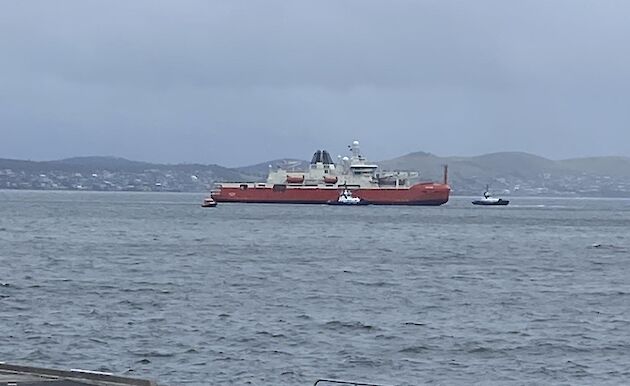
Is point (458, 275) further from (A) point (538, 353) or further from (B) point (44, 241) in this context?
(B) point (44, 241)

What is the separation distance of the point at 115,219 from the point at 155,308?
76014 mm

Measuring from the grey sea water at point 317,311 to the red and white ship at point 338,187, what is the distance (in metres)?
73.4

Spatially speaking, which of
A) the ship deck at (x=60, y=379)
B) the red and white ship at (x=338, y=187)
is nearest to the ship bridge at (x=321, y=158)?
the red and white ship at (x=338, y=187)

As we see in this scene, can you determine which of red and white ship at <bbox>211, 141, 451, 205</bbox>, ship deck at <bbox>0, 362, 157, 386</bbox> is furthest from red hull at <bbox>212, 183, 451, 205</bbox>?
ship deck at <bbox>0, 362, 157, 386</bbox>

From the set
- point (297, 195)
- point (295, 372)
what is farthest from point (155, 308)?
point (297, 195)

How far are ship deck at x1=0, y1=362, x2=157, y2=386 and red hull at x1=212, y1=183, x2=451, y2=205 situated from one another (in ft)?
426

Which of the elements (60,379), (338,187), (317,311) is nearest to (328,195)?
(338,187)

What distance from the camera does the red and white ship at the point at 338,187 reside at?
14600 cm

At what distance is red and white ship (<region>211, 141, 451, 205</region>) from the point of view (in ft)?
479

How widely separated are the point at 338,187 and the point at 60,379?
134m

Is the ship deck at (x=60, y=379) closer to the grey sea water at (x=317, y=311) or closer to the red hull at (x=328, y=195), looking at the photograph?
the grey sea water at (x=317, y=311)

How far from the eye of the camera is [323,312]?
34656 mm

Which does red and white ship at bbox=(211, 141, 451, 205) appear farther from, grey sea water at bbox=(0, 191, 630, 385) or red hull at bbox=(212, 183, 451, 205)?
grey sea water at bbox=(0, 191, 630, 385)

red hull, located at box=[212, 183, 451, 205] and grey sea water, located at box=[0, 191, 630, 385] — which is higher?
red hull, located at box=[212, 183, 451, 205]
